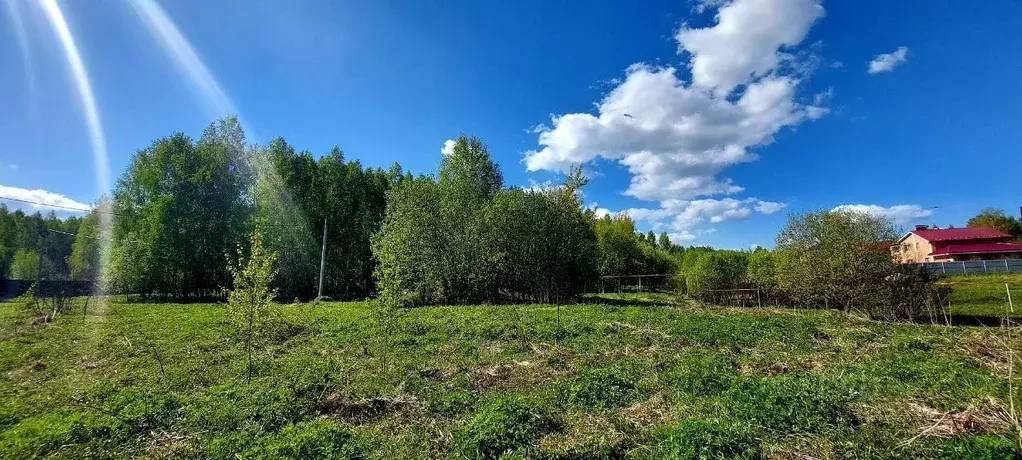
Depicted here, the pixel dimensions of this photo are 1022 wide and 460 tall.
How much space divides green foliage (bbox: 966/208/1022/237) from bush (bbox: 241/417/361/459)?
10637cm

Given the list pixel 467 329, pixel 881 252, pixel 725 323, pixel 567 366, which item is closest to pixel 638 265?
pixel 881 252

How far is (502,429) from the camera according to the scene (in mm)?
5965

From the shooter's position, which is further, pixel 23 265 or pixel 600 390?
pixel 23 265

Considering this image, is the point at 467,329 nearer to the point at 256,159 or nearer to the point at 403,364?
the point at 403,364

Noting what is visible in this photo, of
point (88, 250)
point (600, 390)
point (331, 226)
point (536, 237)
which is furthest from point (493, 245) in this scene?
point (88, 250)

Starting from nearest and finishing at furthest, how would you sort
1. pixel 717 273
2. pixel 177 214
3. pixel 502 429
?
pixel 502 429
pixel 177 214
pixel 717 273

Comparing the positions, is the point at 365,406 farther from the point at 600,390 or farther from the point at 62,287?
the point at 62,287

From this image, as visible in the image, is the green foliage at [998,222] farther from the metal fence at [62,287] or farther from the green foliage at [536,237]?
the metal fence at [62,287]

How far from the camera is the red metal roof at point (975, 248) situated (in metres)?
57.7

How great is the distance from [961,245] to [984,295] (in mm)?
43876

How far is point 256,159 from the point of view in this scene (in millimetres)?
43938

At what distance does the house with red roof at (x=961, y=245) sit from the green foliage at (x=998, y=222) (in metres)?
16.1

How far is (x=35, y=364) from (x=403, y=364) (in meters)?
9.81

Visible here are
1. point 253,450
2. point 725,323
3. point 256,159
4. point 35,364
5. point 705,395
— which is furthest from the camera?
point 256,159
